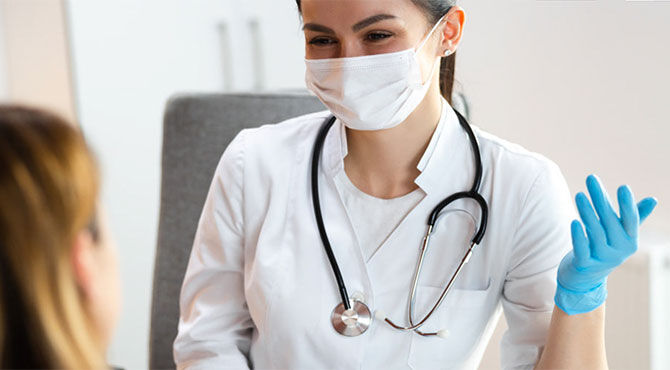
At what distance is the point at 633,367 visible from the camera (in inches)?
57.3

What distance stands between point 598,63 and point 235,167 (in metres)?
0.74

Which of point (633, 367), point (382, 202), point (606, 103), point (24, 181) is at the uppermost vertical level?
point (24, 181)

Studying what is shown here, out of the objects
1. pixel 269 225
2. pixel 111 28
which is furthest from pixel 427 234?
pixel 111 28

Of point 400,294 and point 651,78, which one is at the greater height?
point 651,78

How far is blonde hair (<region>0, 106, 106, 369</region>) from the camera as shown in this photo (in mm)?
614

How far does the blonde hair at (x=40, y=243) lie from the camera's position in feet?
2.02

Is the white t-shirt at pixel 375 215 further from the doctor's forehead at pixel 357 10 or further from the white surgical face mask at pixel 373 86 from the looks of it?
the doctor's forehead at pixel 357 10

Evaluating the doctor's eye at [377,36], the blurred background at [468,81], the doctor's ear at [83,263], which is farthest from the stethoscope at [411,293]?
the doctor's ear at [83,263]

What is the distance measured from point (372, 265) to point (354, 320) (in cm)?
9

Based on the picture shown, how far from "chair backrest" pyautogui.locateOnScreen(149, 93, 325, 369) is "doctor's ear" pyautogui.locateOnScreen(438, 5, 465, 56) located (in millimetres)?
379

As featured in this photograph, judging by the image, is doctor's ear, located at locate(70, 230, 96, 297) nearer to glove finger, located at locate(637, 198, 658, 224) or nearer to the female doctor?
the female doctor

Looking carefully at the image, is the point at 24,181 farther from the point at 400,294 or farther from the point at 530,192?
the point at 530,192

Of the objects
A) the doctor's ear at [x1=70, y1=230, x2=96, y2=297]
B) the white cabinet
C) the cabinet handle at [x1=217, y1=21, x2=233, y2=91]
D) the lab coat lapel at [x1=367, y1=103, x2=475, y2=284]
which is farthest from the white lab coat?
the cabinet handle at [x1=217, y1=21, x2=233, y2=91]

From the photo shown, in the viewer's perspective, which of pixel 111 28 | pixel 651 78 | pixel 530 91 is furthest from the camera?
pixel 111 28
